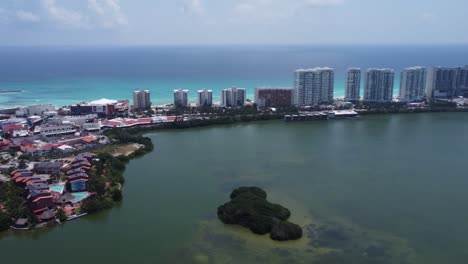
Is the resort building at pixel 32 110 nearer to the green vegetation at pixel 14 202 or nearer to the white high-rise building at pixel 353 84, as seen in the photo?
the green vegetation at pixel 14 202

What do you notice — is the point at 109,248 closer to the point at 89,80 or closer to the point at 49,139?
the point at 49,139

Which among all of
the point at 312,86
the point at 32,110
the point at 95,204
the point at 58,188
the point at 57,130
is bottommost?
the point at 95,204

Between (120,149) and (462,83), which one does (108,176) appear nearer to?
(120,149)

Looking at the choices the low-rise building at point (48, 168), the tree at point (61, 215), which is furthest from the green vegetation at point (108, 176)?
the low-rise building at point (48, 168)

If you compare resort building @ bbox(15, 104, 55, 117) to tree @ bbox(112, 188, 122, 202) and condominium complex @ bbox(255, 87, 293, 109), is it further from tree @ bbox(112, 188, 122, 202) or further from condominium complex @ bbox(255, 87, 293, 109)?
tree @ bbox(112, 188, 122, 202)

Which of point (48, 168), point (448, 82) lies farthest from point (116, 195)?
point (448, 82)
